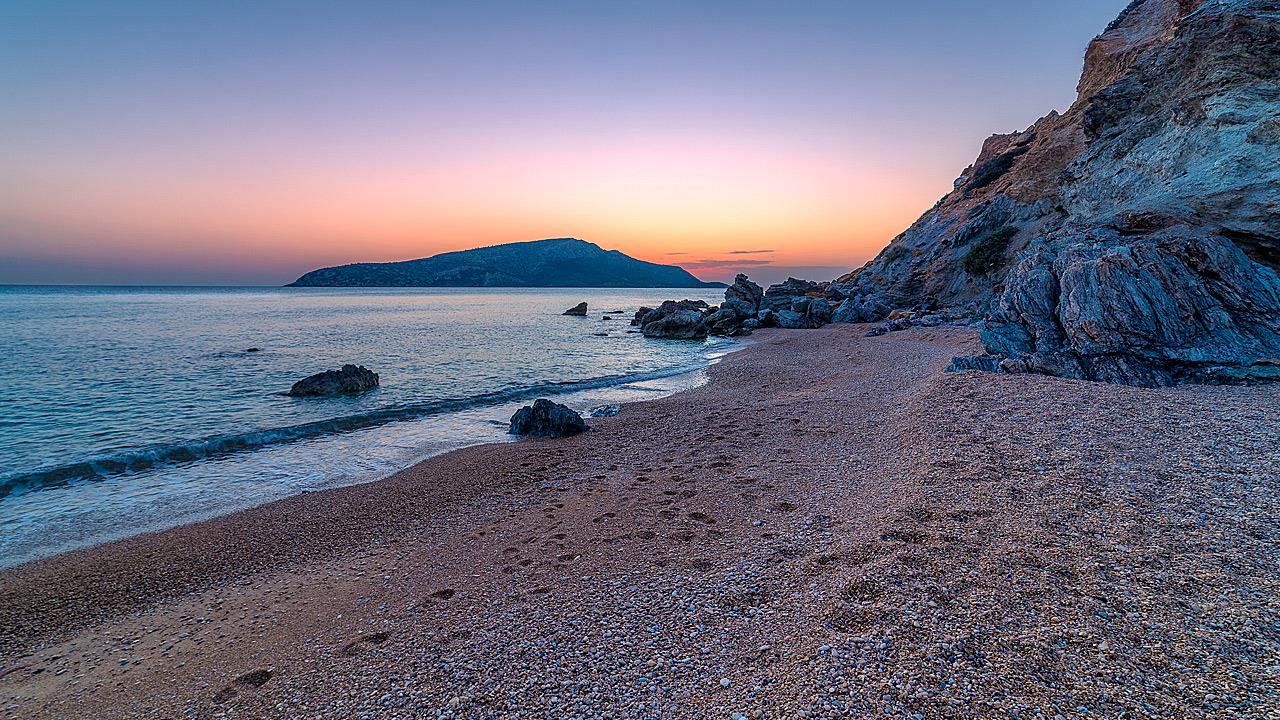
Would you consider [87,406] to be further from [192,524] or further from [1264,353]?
[1264,353]

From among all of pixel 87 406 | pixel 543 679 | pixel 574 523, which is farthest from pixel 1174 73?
pixel 87 406

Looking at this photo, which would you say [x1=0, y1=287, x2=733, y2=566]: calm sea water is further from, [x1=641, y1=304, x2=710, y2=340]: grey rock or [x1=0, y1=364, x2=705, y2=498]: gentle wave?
[x1=641, y1=304, x2=710, y2=340]: grey rock

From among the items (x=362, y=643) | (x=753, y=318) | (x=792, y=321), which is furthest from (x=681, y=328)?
(x=362, y=643)

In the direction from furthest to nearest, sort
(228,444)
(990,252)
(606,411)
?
(990,252) → (606,411) → (228,444)

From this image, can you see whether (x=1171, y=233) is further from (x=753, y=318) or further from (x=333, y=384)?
(x=753, y=318)

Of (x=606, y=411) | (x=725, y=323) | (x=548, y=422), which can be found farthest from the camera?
(x=725, y=323)

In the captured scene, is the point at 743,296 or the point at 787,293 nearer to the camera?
the point at 743,296

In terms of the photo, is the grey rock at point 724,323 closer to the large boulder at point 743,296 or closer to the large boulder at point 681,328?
the large boulder at point 681,328

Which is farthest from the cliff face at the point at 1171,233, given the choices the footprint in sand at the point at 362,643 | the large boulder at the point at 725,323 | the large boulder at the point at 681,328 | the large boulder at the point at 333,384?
the large boulder at the point at 681,328

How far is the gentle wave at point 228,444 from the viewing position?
11609 millimetres

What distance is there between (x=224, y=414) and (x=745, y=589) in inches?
724

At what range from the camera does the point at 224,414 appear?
55.6 feet

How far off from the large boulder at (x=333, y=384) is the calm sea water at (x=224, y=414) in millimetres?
702

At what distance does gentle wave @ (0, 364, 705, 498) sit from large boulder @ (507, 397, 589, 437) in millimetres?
5008
